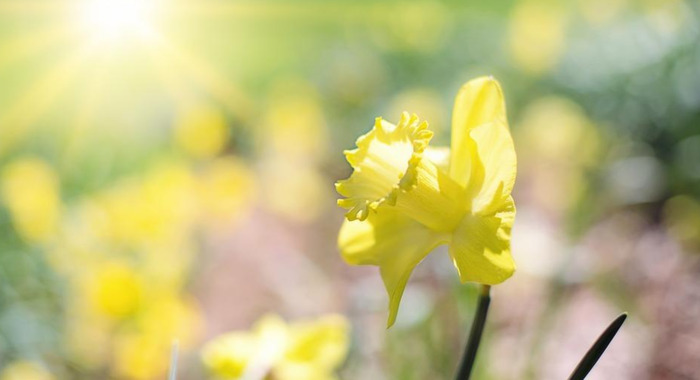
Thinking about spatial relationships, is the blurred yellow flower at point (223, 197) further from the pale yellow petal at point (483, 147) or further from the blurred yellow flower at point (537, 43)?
the pale yellow petal at point (483, 147)

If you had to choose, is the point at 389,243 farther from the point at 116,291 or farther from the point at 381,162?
the point at 116,291

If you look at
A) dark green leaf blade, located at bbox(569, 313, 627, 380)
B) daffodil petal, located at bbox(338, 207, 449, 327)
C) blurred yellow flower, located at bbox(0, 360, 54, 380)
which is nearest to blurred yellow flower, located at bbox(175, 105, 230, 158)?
blurred yellow flower, located at bbox(0, 360, 54, 380)

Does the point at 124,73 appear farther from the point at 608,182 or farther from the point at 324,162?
the point at 608,182

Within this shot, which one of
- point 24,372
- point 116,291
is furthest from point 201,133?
point 24,372

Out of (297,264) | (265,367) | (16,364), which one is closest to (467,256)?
(265,367)

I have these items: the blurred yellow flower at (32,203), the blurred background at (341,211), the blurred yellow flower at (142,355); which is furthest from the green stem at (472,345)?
the blurred yellow flower at (32,203)

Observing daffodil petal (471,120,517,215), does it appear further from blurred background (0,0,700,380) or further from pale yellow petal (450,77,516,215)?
blurred background (0,0,700,380)
